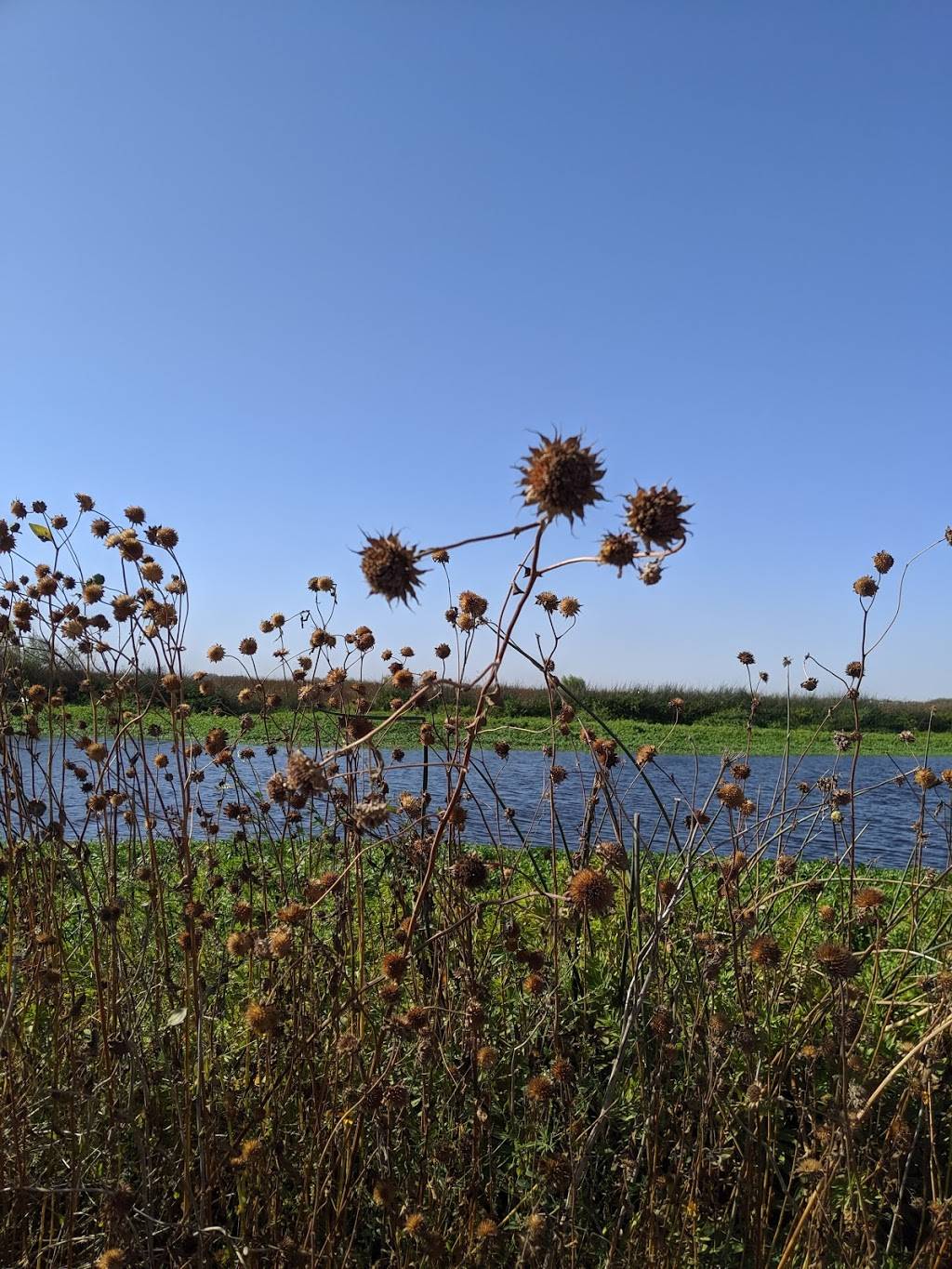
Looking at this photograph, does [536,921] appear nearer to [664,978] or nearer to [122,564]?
[664,978]

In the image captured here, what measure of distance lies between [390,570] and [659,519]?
0.97ft

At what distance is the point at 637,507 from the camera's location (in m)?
0.94

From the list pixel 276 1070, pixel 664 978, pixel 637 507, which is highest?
pixel 637 507

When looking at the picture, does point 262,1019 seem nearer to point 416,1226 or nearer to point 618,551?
point 416,1226

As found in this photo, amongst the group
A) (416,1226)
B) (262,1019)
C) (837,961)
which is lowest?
(416,1226)

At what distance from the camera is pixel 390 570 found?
0.95 meters

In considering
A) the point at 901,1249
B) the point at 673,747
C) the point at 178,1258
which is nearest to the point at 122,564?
the point at 178,1258

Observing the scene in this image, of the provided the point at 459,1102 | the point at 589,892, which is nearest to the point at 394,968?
the point at 589,892

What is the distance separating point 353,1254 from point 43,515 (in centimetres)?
241

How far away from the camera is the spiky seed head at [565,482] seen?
891mm

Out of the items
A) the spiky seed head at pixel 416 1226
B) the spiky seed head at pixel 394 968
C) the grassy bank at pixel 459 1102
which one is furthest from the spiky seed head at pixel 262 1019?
the spiky seed head at pixel 416 1226

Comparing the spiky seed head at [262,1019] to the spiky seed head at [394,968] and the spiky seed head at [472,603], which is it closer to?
the spiky seed head at [394,968]

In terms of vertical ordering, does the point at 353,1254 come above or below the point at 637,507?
below

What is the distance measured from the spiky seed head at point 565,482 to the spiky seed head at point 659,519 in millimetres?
51
